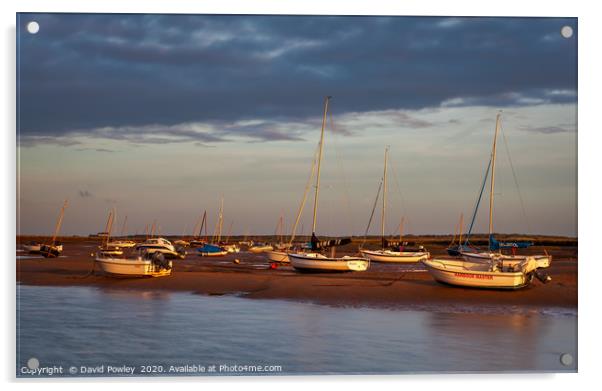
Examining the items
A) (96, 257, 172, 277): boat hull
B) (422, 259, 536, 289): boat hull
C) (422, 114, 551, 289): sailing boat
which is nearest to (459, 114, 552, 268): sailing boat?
(422, 114, 551, 289): sailing boat

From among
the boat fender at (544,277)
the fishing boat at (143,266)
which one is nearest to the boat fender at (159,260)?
the fishing boat at (143,266)

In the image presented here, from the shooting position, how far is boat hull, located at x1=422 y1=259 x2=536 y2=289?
18.7m

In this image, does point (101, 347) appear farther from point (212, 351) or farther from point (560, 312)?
point (560, 312)

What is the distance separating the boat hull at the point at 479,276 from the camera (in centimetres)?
1867

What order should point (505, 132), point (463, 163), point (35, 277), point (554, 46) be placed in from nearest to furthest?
point (554, 46)
point (505, 132)
point (463, 163)
point (35, 277)

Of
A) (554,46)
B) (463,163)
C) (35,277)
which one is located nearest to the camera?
(554,46)

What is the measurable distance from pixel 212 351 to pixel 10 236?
11.9 feet

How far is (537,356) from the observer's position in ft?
36.3

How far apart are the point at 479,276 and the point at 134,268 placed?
35.0ft

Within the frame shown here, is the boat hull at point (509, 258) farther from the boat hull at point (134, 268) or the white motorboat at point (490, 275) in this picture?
the boat hull at point (134, 268)

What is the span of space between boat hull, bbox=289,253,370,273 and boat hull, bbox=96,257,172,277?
4465mm

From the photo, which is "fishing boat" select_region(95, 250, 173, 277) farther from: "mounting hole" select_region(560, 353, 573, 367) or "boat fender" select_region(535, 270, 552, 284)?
"mounting hole" select_region(560, 353, 573, 367)

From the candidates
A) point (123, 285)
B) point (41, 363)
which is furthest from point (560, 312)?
point (123, 285)

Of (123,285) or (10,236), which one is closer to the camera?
(10,236)
